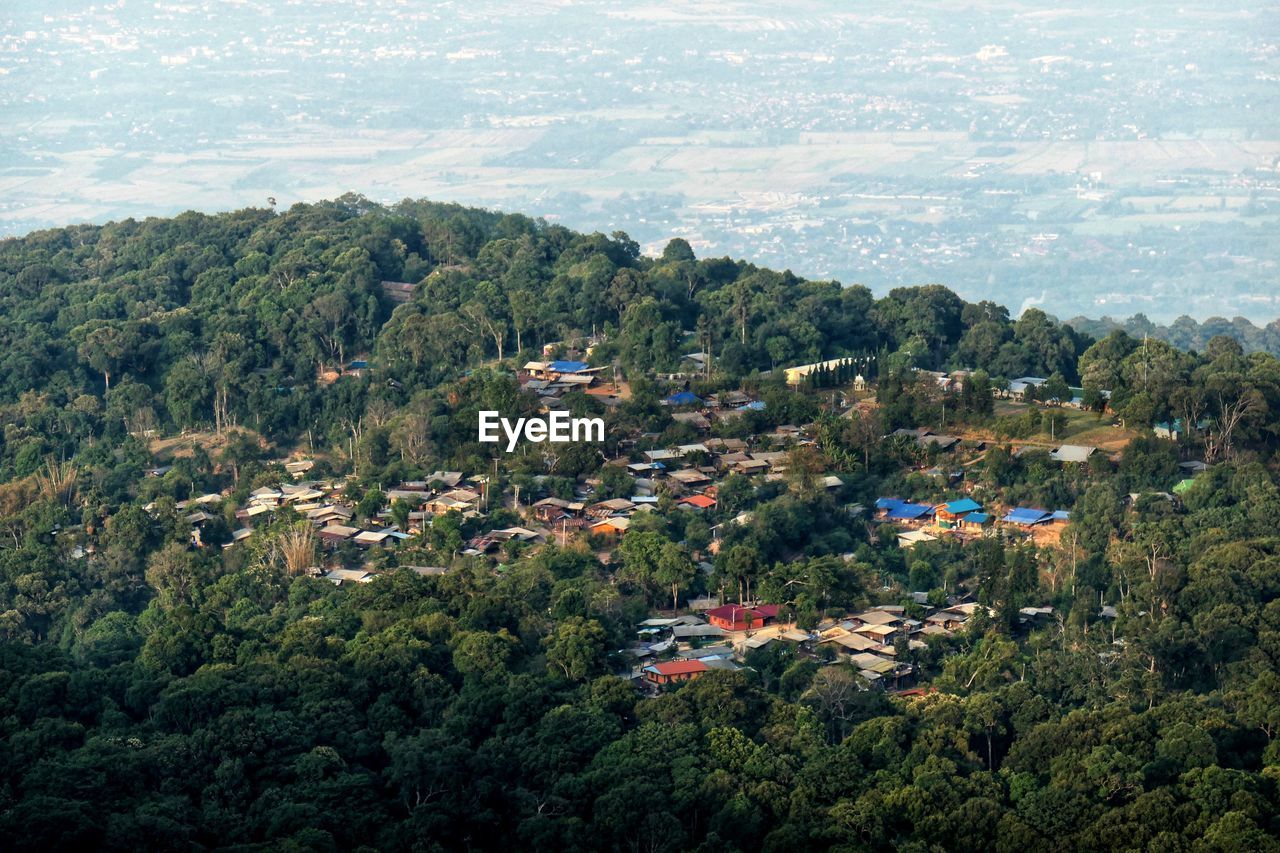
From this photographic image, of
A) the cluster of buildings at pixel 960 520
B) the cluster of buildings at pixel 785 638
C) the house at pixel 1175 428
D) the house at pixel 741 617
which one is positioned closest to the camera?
the cluster of buildings at pixel 785 638

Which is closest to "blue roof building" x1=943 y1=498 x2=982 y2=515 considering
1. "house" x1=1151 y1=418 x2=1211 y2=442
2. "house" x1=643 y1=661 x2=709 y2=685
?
"house" x1=1151 y1=418 x2=1211 y2=442

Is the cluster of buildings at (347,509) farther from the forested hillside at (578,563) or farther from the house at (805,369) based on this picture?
the house at (805,369)

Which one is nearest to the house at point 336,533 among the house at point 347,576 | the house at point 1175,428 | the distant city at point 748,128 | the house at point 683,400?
the house at point 347,576

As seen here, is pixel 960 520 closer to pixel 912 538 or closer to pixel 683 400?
pixel 912 538

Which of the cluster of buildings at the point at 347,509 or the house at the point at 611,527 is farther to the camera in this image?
the cluster of buildings at the point at 347,509

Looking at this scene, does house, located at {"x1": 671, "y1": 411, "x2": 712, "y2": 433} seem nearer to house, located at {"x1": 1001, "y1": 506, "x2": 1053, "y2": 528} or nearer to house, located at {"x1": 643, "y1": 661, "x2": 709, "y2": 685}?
house, located at {"x1": 1001, "y1": 506, "x2": 1053, "y2": 528}

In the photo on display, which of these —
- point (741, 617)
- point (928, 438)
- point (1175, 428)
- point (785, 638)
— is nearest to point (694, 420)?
point (928, 438)
